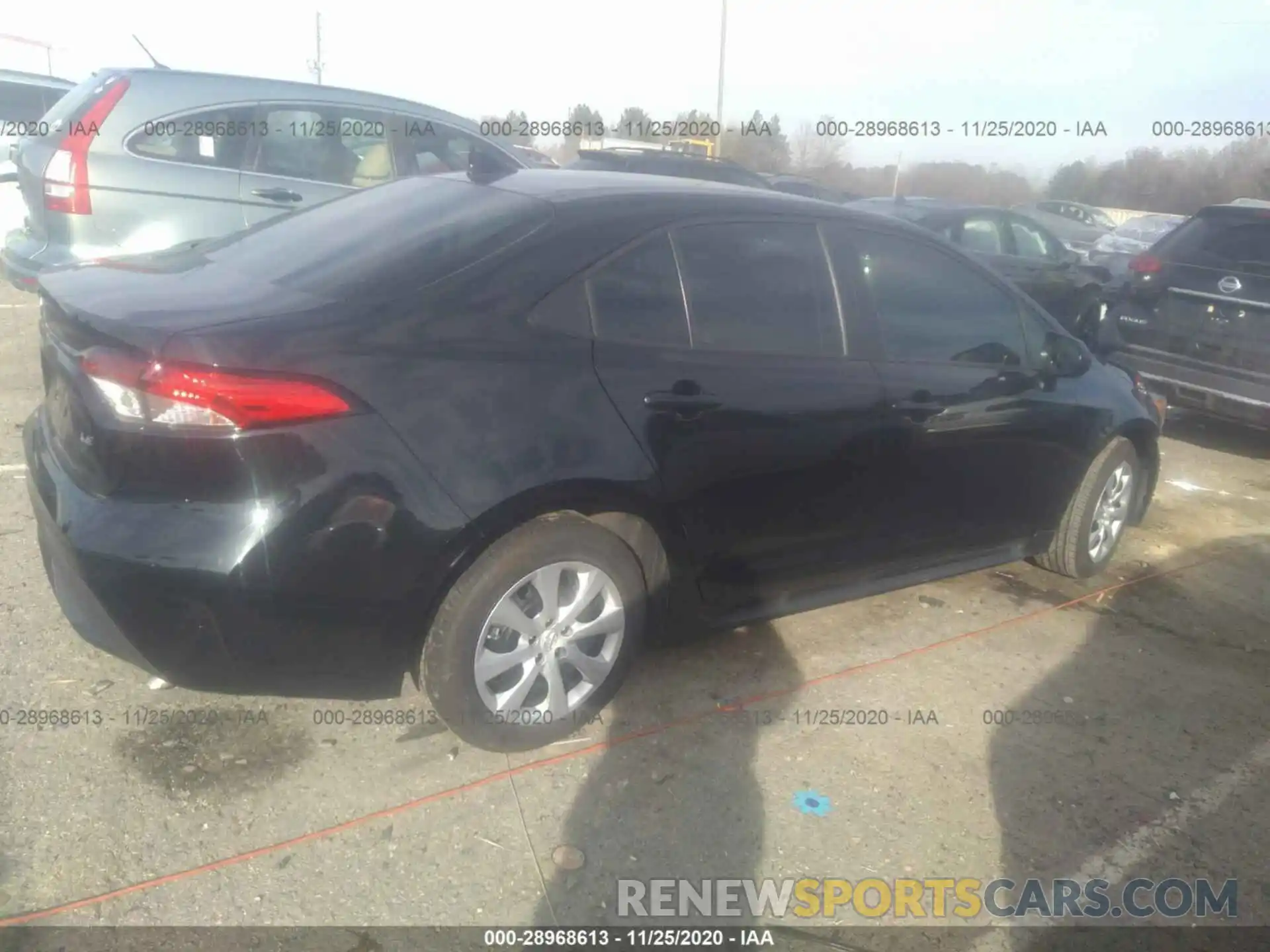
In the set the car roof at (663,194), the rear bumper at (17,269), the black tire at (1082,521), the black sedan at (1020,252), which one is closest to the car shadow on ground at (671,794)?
the car roof at (663,194)

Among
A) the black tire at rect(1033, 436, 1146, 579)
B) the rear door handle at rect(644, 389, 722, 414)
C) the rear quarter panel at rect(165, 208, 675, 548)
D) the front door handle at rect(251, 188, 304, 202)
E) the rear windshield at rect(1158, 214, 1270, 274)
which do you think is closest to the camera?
the rear quarter panel at rect(165, 208, 675, 548)

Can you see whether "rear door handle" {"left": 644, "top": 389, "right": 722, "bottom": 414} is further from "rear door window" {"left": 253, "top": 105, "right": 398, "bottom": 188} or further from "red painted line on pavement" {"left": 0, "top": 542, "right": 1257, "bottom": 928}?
"rear door window" {"left": 253, "top": 105, "right": 398, "bottom": 188}

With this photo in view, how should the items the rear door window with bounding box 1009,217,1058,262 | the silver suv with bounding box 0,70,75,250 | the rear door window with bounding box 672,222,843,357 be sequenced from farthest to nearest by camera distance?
the silver suv with bounding box 0,70,75,250, the rear door window with bounding box 1009,217,1058,262, the rear door window with bounding box 672,222,843,357

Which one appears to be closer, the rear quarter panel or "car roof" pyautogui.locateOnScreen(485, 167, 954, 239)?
the rear quarter panel

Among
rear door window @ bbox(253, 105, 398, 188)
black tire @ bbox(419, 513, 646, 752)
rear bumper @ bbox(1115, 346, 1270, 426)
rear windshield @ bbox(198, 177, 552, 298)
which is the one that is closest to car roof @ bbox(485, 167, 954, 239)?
rear windshield @ bbox(198, 177, 552, 298)

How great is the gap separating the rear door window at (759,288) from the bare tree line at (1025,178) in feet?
87.6

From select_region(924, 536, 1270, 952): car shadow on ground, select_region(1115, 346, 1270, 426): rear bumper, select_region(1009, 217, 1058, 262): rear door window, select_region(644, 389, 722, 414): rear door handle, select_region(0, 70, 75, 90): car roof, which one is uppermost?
select_region(0, 70, 75, 90): car roof

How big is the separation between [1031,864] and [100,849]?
2.40 m

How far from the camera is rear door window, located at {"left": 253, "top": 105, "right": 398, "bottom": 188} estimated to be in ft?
20.9

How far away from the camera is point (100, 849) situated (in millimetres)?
2514

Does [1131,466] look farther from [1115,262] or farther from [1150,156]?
[1150,156]

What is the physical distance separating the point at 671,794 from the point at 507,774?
472 mm

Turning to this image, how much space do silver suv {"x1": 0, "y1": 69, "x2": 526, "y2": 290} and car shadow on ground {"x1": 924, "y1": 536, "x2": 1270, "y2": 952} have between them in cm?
382

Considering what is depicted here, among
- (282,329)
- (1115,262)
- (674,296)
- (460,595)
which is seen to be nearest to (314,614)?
(460,595)
